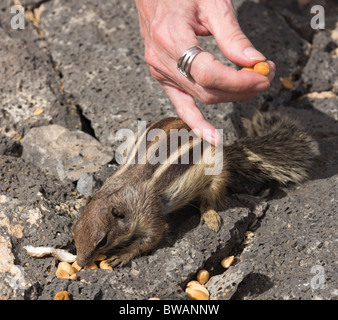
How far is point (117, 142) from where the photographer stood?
11.9ft

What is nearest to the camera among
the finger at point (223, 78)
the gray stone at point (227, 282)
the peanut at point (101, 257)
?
the finger at point (223, 78)

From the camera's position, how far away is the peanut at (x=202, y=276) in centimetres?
282

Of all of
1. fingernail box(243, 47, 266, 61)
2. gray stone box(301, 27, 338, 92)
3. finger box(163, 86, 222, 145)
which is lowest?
gray stone box(301, 27, 338, 92)

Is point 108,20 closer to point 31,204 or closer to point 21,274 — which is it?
point 31,204

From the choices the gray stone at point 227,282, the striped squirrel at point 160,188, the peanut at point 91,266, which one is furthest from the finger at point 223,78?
the peanut at point 91,266

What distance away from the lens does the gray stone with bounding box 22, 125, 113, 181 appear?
3.41m

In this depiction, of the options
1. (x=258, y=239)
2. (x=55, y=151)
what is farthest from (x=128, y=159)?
(x=258, y=239)

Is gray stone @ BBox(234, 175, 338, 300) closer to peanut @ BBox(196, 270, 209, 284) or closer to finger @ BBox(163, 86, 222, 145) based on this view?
peanut @ BBox(196, 270, 209, 284)

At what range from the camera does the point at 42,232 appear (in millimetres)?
2938

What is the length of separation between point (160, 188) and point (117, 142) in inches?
26.9

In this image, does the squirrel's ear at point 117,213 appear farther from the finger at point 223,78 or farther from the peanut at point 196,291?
the finger at point 223,78

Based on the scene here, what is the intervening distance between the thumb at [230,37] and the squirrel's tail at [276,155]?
0.90 metres

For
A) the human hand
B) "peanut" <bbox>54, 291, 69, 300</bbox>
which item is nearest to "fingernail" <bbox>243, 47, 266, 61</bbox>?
the human hand

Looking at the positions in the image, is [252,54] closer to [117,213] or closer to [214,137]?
[214,137]
